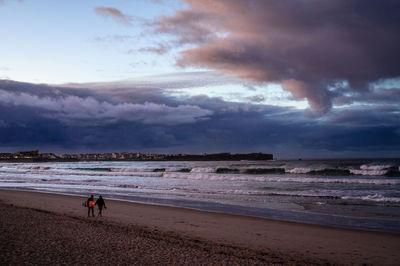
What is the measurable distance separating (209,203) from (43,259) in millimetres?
14069

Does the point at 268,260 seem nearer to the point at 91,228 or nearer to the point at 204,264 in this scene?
the point at 204,264

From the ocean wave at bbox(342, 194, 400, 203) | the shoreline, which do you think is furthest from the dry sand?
the ocean wave at bbox(342, 194, 400, 203)

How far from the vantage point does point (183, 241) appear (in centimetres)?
1106

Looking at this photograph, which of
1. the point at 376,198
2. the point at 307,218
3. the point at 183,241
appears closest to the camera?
the point at 183,241

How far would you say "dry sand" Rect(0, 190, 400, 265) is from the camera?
8.77m

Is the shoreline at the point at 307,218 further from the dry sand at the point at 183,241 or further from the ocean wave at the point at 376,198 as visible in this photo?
the ocean wave at the point at 376,198

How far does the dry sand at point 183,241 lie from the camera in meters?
8.77

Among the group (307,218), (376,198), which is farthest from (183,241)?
(376,198)

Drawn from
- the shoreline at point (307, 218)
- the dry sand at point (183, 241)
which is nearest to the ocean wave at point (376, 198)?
the shoreline at point (307, 218)

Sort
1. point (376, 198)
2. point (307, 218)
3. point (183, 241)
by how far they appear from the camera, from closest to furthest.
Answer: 1. point (183, 241)
2. point (307, 218)
3. point (376, 198)

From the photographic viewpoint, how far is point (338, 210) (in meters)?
17.8

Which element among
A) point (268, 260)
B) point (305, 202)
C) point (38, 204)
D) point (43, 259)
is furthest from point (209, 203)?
point (43, 259)

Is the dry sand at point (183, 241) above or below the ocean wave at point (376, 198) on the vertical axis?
above

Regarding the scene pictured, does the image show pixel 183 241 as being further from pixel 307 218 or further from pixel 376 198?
pixel 376 198
